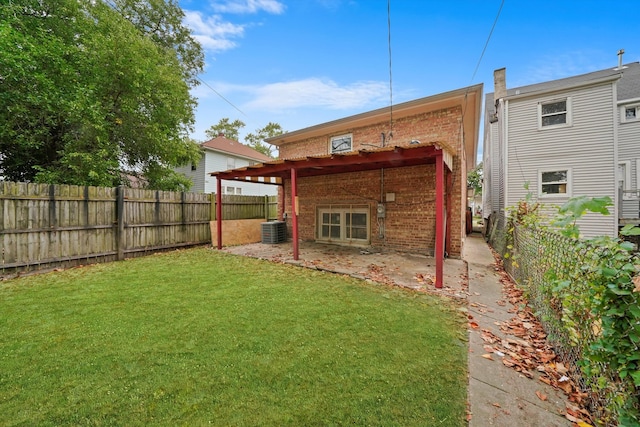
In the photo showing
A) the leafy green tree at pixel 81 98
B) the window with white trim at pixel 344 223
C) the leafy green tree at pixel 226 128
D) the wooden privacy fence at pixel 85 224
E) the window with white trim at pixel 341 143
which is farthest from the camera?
the leafy green tree at pixel 226 128

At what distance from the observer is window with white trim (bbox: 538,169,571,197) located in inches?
360

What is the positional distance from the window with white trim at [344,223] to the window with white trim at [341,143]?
2.08 meters

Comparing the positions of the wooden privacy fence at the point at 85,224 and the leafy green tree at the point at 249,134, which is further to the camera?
the leafy green tree at the point at 249,134

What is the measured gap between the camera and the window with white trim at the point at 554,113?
9.09m

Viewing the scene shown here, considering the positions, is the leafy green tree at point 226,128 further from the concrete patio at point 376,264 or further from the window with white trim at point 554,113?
the window with white trim at point 554,113

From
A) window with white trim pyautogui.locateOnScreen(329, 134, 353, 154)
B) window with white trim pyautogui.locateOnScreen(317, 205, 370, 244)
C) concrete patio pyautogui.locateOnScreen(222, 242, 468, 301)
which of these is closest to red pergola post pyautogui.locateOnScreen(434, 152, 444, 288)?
concrete patio pyautogui.locateOnScreen(222, 242, 468, 301)

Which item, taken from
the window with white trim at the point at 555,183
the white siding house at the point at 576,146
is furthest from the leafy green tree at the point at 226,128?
the window with white trim at the point at 555,183

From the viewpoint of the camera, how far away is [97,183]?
8.17 m

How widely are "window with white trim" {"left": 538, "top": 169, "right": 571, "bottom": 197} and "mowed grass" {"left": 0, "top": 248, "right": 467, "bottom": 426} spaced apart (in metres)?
8.97

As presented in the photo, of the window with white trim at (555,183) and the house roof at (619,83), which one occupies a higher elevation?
the house roof at (619,83)

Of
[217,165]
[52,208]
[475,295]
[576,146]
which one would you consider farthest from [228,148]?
[576,146]

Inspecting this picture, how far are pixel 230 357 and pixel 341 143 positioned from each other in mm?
7991

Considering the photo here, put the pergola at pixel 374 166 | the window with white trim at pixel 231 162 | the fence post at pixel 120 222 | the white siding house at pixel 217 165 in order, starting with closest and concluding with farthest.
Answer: the pergola at pixel 374 166 < the fence post at pixel 120 222 < the white siding house at pixel 217 165 < the window with white trim at pixel 231 162

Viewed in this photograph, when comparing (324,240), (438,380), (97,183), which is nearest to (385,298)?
(438,380)
